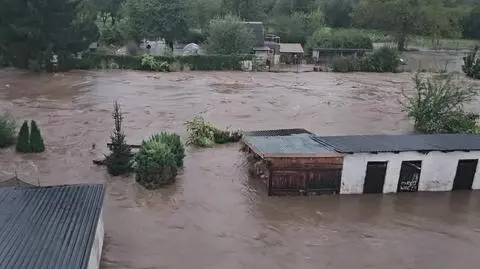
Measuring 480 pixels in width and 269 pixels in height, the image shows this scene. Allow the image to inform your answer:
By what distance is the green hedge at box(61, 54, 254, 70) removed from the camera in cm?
3825

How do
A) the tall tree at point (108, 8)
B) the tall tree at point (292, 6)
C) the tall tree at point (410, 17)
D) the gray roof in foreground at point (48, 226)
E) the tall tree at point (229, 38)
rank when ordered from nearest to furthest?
the gray roof in foreground at point (48, 226) < the tall tree at point (229, 38) < the tall tree at point (410, 17) < the tall tree at point (108, 8) < the tall tree at point (292, 6)

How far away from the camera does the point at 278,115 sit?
27266 mm

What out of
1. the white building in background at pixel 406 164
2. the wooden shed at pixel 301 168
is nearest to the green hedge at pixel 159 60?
the white building in background at pixel 406 164

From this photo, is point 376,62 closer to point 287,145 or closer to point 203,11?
point 203,11

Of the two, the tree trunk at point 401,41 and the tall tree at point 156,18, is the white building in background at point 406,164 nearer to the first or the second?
the tall tree at point 156,18

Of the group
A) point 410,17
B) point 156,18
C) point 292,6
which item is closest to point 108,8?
point 156,18

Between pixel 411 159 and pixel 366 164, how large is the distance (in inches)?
61.7

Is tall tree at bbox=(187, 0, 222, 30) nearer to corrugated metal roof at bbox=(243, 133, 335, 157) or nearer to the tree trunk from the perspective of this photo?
the tree trunk

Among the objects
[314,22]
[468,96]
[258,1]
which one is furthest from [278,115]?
[258,1]

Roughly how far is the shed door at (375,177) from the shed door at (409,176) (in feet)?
2.08

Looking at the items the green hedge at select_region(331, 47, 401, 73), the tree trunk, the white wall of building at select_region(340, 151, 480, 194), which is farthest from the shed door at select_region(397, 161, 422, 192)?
the tree trunk

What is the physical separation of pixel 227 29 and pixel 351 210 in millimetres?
29372

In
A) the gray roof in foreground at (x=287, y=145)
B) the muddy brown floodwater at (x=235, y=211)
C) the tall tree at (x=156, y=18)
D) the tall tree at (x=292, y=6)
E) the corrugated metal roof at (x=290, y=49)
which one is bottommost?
the muddy brown floodwater at (x=235, y=211)

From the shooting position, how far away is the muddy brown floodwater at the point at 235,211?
12789 millimetres
